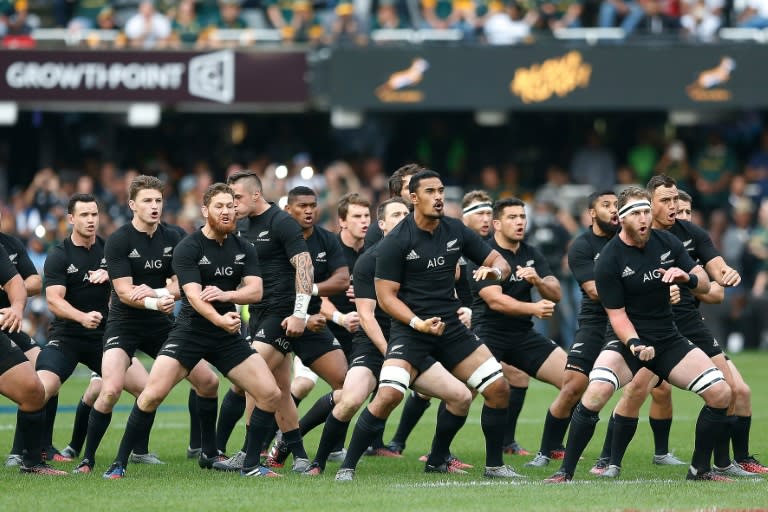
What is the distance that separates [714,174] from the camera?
86.4 feet

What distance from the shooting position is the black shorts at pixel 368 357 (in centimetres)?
1223

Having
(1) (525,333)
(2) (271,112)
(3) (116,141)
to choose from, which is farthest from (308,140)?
(1) (525,333)

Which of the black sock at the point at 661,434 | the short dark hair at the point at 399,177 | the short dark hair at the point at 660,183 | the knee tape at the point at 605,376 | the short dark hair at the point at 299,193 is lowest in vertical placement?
the black sock at the point at 661,434

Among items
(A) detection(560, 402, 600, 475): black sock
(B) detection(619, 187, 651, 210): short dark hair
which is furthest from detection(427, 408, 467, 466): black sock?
(B) detection(619, 187, 651, 210): short dark hair

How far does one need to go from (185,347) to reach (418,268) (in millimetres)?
1926

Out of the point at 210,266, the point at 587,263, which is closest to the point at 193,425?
the point at 210,266

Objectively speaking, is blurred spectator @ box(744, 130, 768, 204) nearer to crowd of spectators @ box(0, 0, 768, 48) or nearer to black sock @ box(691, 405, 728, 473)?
crowd of spectators @ box(0, 0, 768, 48)

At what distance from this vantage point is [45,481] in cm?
1155

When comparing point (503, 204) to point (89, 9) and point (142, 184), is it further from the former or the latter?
point (89, 9)

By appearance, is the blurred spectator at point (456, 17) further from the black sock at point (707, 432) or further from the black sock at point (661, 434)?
the black sock at point (707, 432)

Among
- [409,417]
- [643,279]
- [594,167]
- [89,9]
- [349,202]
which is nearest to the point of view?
[643,279]

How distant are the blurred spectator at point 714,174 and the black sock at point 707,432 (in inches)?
589

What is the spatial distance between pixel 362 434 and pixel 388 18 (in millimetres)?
14939

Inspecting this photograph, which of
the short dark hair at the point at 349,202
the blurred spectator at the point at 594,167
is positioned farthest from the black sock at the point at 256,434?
the blurred spectator at the point at 594,167
